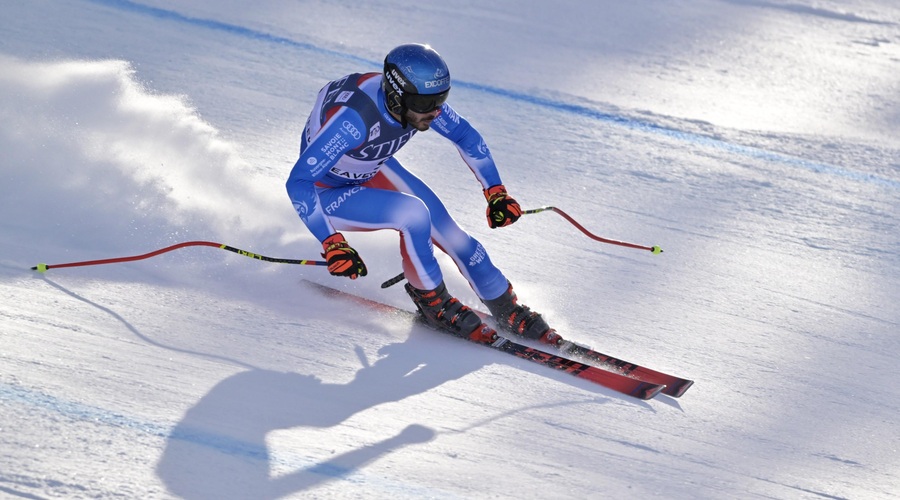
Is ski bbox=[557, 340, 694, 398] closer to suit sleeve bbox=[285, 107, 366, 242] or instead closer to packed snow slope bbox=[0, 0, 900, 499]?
packed snow slope bbox=[0, 0, 900, 499]

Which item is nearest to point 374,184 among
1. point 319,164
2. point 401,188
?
point 401,188

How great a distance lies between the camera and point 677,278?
4.60 meters

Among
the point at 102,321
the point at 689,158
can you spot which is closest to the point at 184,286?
the point at 102,321

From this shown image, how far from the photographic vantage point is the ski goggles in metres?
3.57

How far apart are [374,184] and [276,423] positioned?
143 cm

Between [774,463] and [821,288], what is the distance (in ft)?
5.70

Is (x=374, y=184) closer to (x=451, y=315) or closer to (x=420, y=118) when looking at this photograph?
(x=420, y=118)

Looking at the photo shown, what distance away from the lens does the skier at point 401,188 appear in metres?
3.56

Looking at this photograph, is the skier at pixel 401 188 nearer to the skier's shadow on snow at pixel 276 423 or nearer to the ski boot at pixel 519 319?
the ski boot at pixel 519 319

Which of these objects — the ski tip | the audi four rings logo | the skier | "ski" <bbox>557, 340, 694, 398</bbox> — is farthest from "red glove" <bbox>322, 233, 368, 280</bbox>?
the ski tip

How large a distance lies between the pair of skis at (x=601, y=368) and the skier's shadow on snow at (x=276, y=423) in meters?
0.22

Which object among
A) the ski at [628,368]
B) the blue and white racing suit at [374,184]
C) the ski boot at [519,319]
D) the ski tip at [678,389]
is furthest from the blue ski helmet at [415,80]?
the ski tip at [678,389]

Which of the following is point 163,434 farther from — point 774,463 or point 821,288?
point 821,288

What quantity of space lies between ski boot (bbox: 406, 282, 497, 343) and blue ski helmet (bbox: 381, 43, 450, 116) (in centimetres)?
70
